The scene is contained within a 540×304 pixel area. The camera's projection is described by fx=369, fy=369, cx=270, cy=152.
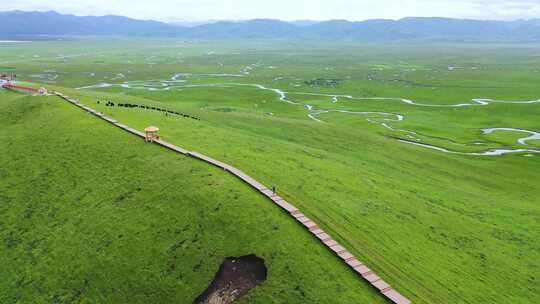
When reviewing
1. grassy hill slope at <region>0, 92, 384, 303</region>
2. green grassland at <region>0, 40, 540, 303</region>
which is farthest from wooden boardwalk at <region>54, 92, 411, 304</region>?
green grassland at <region>0, 40, 540, 303</region>

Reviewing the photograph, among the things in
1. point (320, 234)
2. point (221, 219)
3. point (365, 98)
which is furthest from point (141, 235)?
point (365, 98)

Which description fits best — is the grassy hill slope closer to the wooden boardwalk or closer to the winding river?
the wooden boardwalk

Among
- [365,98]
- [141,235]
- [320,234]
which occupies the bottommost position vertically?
[365,98]

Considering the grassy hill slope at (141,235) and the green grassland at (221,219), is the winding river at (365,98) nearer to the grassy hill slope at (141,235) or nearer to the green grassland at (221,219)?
the green grassland at (221,219)

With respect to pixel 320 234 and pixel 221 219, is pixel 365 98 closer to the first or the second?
pixel 320 234

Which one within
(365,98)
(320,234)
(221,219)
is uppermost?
(221,219)

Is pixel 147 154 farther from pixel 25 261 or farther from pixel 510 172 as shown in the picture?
pixel 510 172

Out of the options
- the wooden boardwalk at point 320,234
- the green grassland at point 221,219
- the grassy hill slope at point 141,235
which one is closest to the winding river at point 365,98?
the green grassland at point 221,219

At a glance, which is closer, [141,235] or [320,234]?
[320,234]

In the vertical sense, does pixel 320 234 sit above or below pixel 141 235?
above

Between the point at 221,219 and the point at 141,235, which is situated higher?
the point at 221,219

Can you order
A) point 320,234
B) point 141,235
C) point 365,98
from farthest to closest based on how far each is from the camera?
1. point 365,98
2. point 141,235
3. point 320,234

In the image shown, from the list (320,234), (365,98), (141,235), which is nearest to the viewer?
(320,234)
